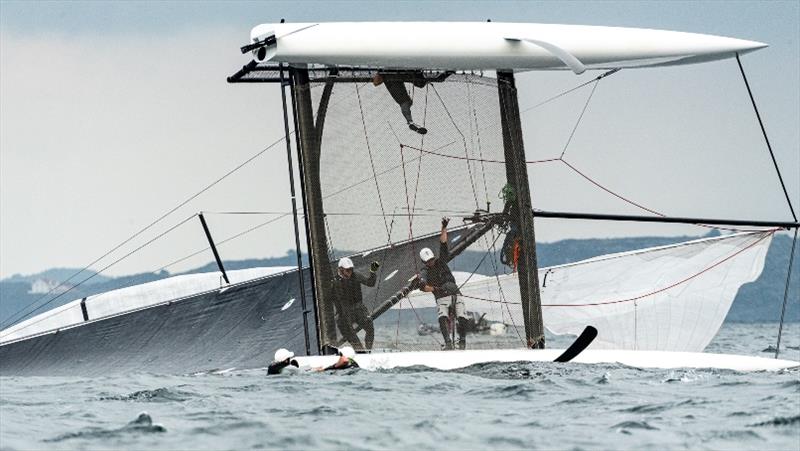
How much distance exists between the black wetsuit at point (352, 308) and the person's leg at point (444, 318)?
0.82 m

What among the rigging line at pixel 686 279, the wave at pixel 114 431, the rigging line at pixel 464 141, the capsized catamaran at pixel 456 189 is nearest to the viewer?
the wave at pixel 114 431

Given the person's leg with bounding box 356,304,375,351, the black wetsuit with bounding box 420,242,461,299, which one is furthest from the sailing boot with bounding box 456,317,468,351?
the person's leg with bounding box 356,304,375,351

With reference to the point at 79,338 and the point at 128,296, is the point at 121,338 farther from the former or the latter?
the point at 128,296

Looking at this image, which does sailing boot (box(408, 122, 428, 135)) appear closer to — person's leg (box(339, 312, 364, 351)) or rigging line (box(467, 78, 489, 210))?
rigging line (box(467, 78, 489, 210))

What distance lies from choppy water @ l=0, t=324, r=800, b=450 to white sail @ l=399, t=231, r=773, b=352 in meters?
2.08

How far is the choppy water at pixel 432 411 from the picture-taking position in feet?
39.7

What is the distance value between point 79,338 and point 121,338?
0.58 m

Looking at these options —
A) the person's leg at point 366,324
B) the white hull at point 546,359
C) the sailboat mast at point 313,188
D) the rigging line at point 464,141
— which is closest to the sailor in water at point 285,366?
the white hull at point 546,359

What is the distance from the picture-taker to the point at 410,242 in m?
18.0

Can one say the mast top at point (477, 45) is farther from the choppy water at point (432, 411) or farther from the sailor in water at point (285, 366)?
the choppy water at point (432, 411)

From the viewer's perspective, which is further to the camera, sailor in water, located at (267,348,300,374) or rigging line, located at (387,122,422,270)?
rigging line, located at (387,122,422,270)

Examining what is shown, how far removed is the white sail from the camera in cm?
1964

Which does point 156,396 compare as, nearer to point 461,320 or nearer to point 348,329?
point 348,329

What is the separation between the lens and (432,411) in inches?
536
